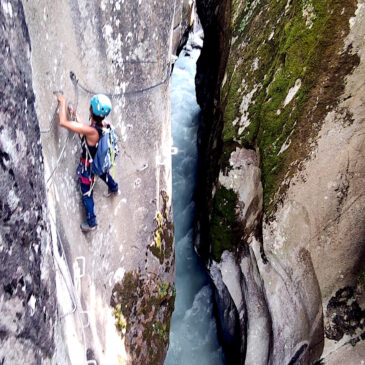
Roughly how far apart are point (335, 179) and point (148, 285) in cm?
320

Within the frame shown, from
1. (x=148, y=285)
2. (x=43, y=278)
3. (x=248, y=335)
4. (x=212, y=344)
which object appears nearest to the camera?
(x=43, y=278)

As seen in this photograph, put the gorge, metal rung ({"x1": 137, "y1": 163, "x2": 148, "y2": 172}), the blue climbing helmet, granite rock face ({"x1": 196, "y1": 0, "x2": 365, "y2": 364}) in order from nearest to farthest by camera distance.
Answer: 1. the blue climbing helmet
2. the gorge
3. granite rock face ({"x1": 196, "y1": 0, "x2": 365, "y2": 364})
4. metal rung ({"x1": 137, "y1": 163, "x2": 148, "y2": 172})

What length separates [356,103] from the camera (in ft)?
14.4

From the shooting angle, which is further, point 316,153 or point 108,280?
point 316,153

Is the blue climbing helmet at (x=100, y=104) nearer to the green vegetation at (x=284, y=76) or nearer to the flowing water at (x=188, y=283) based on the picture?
the green vegetation at (x=284, y=76)

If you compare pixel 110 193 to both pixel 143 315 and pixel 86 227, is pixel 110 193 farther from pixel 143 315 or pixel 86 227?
pixel 143 315

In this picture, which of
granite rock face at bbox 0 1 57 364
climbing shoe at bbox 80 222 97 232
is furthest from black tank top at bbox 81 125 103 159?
granite rock face at bbox 0 1 57 364

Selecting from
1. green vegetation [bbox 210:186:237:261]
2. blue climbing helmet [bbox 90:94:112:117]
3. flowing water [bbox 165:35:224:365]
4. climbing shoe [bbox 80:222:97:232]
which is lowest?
flowing water [bbox 165:35:224:365]

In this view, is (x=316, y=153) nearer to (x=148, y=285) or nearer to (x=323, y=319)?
(x=323, y=319)

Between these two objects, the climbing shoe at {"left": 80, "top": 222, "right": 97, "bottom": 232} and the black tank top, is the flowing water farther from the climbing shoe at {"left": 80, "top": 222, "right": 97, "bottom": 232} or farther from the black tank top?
the black tank top

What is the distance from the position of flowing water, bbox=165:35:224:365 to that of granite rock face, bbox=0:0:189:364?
6.49ft

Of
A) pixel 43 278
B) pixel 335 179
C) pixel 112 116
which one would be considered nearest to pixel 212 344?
pixel 335 179

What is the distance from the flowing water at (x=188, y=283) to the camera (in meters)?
7.23

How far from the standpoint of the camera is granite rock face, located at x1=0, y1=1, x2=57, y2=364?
1.57m
